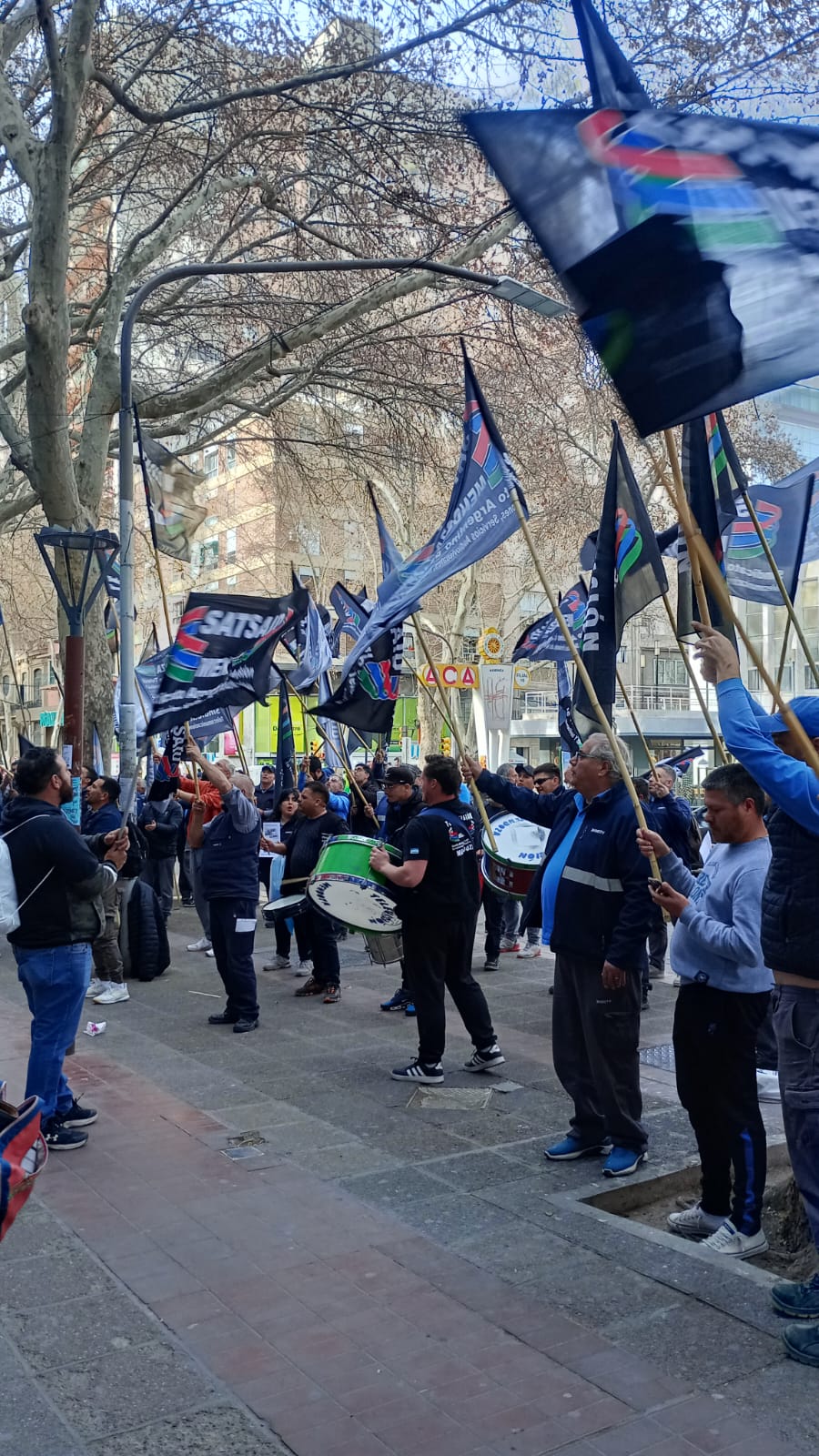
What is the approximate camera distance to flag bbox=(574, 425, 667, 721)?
6086 millimetres

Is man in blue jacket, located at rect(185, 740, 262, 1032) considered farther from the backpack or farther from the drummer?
the backpack

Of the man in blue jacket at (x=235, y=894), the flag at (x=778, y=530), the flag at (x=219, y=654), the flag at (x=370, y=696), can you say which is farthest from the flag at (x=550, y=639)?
the man in blue jacket at (x=235, y=894)

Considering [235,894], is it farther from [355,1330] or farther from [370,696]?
[355,1330]

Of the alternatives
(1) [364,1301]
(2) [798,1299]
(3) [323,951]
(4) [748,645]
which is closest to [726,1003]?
(2) [798,1299]

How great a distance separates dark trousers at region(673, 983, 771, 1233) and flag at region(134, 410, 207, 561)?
8.29 metres

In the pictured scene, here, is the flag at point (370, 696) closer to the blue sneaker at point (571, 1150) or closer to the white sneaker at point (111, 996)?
the white sneaker at point (111, 996)

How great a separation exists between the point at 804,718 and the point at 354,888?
433 centimetres

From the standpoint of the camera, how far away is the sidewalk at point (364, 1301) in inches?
141

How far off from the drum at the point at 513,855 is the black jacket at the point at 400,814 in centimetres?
65

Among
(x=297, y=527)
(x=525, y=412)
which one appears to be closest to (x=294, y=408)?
(x=525, y=412)

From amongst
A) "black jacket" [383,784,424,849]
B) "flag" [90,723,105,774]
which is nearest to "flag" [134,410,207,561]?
"flag" [90,723,105,774]

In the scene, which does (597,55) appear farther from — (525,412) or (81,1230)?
(525,412)

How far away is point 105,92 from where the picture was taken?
17688 mm

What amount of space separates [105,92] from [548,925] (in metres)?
16.2
